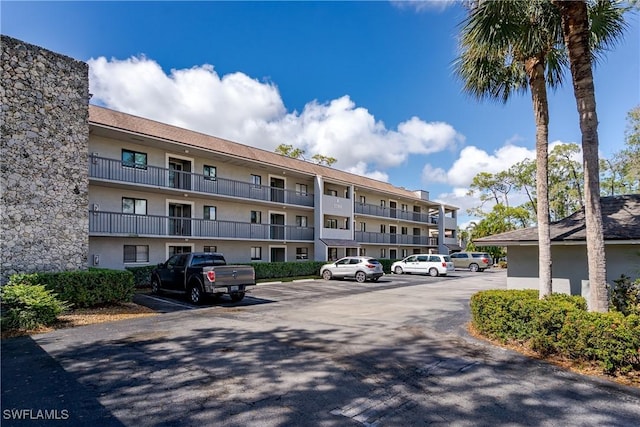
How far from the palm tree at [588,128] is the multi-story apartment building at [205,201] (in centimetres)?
1682

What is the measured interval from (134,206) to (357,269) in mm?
13355

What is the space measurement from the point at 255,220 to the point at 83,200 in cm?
1288

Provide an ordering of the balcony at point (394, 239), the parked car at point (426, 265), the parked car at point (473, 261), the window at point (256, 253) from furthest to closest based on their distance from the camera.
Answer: the parked car at point (473, 261) < the balcony at point (394, 239) < the parked car at point (426, 265) < the window at point (256, 253)

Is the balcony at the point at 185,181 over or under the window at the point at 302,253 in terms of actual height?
over

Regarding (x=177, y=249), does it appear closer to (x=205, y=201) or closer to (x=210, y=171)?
(x=205, y=201)

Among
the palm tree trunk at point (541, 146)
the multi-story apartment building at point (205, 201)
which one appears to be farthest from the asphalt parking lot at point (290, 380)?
the multi-story apartment building at point (205, 201)

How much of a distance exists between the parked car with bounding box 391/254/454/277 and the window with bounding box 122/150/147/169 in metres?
21.2

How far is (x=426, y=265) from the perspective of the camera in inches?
1158

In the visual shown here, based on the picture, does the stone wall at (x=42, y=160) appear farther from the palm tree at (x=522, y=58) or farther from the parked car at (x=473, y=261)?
the parked car at (x=473, y=261)

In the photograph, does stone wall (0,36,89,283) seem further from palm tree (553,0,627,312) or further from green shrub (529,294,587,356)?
palm tree (553,0,627,312)

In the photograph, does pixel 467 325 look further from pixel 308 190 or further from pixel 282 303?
pixel 308 190

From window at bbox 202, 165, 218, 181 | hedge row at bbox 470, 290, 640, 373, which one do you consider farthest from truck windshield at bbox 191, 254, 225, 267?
hedge row at bbox 470, 290, 640, 373

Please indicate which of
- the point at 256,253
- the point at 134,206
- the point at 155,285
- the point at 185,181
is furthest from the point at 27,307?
the point at 256,253

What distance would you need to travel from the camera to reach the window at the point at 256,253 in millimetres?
24562
